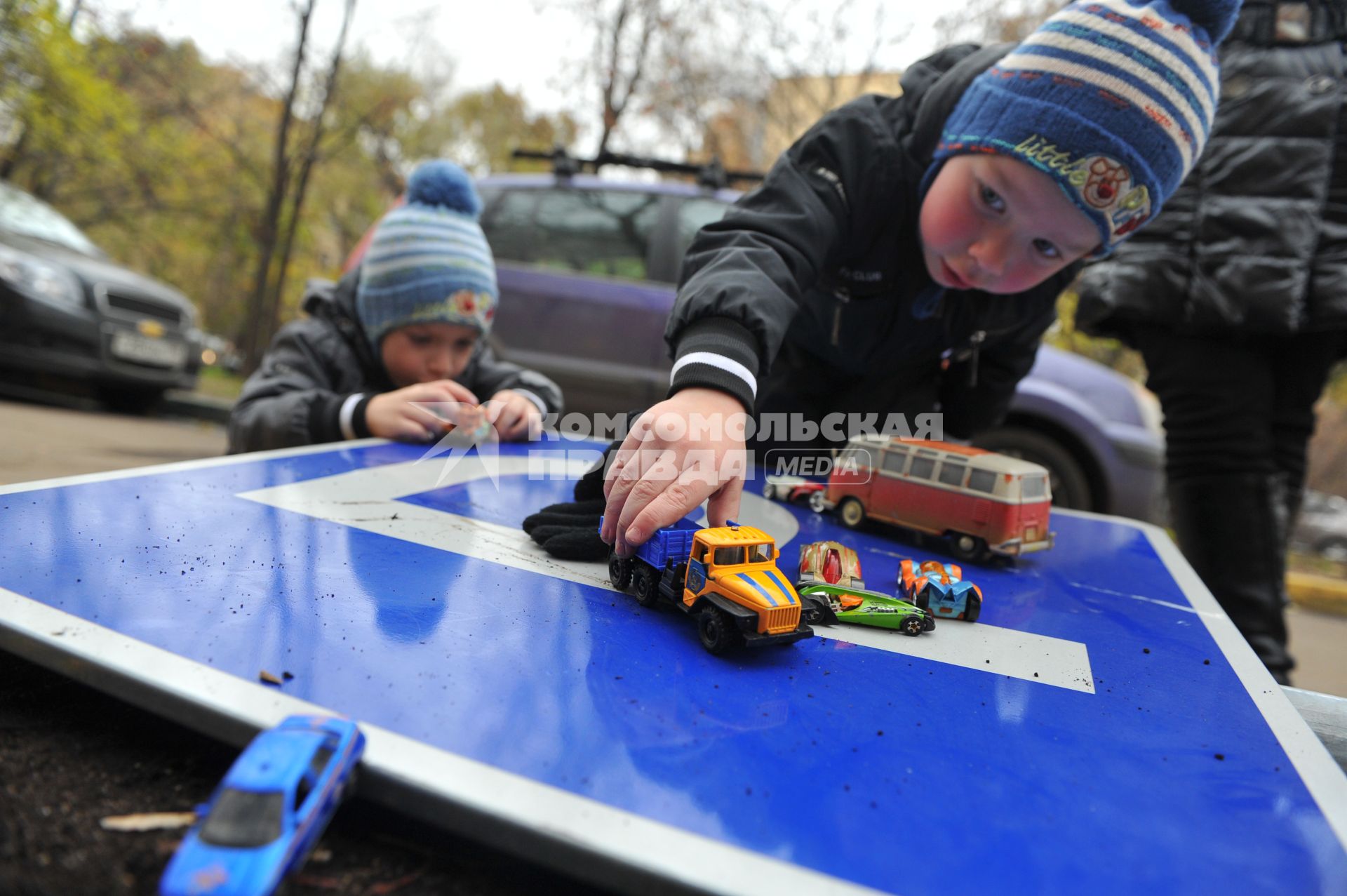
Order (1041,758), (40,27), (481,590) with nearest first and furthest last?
(1041,758) < (481,590) < (40,27)

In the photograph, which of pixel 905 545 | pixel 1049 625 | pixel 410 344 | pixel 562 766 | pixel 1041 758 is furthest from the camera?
pixel 410 344

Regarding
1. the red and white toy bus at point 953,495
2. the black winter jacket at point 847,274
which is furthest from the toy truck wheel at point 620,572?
the red and white toy bus at point 953,495

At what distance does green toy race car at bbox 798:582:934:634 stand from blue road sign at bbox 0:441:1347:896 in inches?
0.9

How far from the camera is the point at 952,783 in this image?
0.66 meters

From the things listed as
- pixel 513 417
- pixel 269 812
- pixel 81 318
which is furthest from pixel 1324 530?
pixel 81 318

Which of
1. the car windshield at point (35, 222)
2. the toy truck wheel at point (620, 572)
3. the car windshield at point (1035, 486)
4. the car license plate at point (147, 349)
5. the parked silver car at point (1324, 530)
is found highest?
the car windshield at point (35, 222)

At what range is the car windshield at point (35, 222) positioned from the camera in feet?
18.1

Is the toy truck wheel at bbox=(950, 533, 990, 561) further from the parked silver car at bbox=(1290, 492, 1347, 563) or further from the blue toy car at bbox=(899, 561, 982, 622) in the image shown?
the parked silver car at bbox=(1290, 492, 1347, 563)

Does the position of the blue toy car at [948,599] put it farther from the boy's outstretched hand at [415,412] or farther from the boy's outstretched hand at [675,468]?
the boy's outstretched hand at [415,412]

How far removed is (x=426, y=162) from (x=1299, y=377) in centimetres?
269

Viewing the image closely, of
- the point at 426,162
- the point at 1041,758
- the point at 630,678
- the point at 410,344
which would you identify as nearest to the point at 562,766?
the point at 630,678

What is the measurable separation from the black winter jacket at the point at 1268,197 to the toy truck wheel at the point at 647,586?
168 cm

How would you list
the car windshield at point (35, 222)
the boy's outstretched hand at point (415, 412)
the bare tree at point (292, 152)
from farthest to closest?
the bare tree at point (292, 152)
the car windshield at point (35, 222)
the boy's outstretched hand at point (415, 412)

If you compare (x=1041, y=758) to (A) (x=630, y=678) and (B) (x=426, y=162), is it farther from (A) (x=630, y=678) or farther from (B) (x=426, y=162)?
(B) (x=426, y=162)
